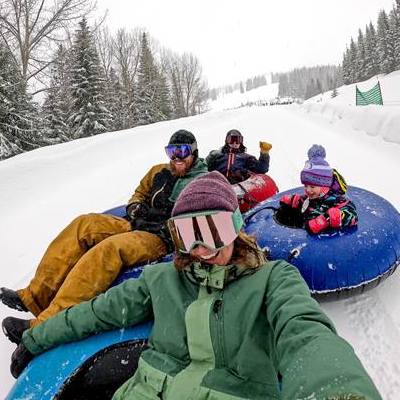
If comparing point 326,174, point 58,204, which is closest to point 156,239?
point 326,174

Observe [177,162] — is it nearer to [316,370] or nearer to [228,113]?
[316,370]

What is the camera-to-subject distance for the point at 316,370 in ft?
3.28

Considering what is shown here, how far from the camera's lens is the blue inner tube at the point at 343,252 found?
2.45 m

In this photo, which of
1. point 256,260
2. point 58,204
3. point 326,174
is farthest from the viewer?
point 58,204

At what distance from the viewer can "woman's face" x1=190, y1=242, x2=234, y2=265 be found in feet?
4.93

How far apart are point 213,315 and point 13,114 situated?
15.2 meters

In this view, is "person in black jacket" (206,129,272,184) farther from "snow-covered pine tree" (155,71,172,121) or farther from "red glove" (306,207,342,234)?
"snow-covered pine tree" (155,71,172,121)

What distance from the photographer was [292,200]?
10.7 feet

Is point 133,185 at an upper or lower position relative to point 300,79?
lower

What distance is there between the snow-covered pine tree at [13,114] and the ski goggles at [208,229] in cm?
1378

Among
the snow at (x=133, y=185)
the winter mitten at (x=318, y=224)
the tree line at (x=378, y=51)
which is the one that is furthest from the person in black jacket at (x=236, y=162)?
the tree line at (x=378, y=51)

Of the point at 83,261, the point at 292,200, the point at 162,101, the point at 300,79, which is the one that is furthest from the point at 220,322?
the point at 300,79

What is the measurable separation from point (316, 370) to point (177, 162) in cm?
224

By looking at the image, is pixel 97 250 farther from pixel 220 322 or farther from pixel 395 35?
pixel 395 35
